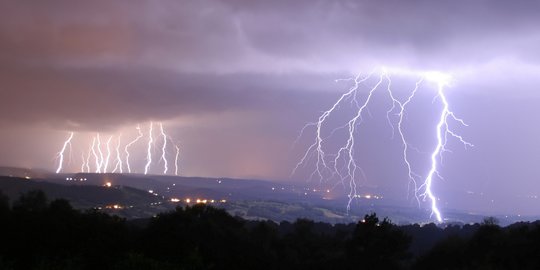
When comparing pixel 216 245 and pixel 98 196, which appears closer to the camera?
pixel 216 245

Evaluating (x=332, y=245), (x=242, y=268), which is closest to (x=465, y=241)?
(x=332, y=245)

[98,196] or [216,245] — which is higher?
[98,196]

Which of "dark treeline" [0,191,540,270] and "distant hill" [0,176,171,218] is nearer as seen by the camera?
"dark treeline" [0,191,540,270]

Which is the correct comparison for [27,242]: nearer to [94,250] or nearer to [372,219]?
[94,250]

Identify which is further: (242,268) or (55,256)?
(242,268)

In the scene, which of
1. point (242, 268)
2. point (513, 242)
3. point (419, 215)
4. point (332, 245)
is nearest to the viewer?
point (242, 268)

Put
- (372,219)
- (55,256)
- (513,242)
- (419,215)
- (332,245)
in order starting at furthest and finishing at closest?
(419,215) < (332,245) < (372,219) < (513,242) < (55,256)

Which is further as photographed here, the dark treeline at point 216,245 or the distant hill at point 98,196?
the distant hill at point 98,196
